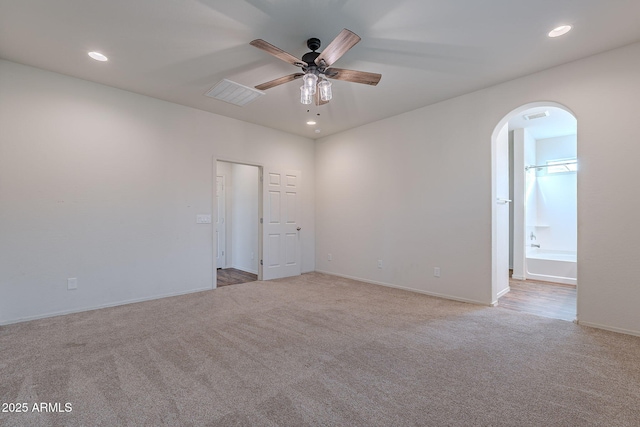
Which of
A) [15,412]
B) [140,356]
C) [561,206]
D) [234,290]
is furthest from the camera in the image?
[561,206]

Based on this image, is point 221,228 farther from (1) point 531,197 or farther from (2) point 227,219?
(1) point 531,197

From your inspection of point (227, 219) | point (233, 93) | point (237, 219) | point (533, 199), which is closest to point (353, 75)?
point (233, 93)

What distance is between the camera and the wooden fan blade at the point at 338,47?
81.6 inches

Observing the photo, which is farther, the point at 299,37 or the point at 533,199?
the point at 533,199

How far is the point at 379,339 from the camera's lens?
2.70 meters

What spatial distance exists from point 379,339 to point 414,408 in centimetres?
97

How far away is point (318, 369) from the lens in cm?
217

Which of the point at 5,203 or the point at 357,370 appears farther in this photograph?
the point at 5,203

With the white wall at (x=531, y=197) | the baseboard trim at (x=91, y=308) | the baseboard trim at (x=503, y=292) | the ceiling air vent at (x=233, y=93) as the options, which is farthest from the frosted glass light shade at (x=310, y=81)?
the white wall at (x=531, y=197)

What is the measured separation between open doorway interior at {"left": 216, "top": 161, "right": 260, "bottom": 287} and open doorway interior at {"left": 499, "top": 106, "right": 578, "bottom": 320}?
4.68 metres

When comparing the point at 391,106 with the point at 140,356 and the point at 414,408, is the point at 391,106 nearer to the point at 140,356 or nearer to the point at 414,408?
the point at 414,408

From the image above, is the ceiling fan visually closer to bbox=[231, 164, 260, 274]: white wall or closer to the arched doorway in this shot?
the arched doorway

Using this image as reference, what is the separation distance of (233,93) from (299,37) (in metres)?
1.44

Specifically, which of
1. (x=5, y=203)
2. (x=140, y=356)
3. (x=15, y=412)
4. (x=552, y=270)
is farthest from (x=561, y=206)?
(x=5, y=203)
